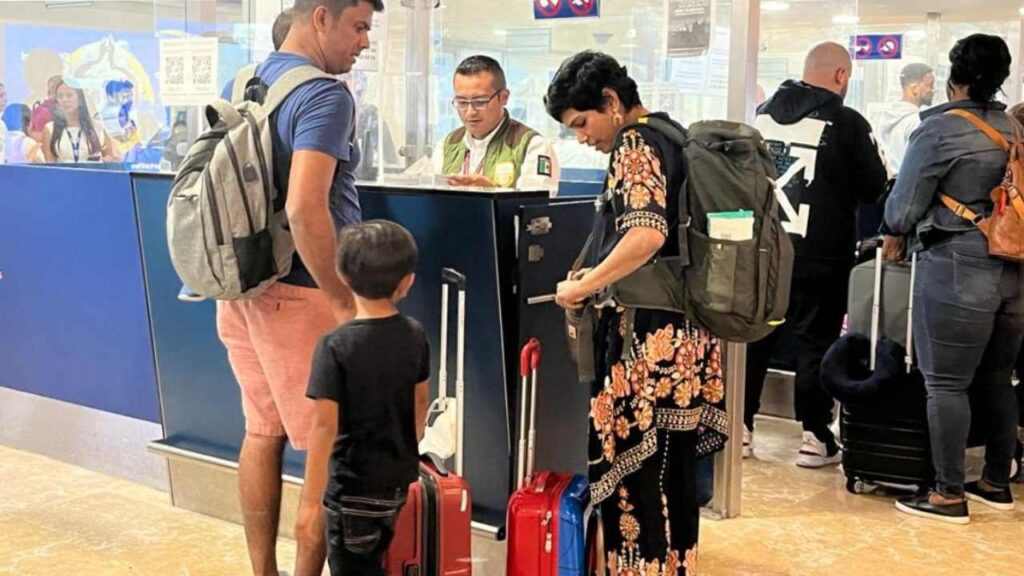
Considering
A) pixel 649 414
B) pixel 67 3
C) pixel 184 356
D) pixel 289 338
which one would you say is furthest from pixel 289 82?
pixel 67 3

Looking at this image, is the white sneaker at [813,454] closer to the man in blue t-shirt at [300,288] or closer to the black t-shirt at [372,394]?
the man in blue t-shirt at [300,288]

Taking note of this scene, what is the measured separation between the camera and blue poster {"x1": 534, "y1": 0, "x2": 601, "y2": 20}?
4.30 m

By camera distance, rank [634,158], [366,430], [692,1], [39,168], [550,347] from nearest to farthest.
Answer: [366,430] < [634,158] < [550,347] < [692,1] < [39,168]

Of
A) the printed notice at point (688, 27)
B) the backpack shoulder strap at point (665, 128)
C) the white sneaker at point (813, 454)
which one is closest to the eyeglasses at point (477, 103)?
the printed notice at point (688, 27)

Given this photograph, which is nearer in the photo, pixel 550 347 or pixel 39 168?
pixel 550 347

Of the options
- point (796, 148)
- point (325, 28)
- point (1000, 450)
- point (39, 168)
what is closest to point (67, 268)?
point (39, 168)

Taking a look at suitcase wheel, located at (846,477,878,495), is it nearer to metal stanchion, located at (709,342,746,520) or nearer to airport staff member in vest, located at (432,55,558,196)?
metal stanchion, located at (709,342,746,520)

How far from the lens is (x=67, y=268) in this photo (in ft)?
13.1

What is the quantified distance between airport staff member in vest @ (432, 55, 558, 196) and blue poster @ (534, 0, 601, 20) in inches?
30.1

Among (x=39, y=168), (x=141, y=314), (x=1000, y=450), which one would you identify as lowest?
(x=1000, y=450)

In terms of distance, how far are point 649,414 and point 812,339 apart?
2.04 metres

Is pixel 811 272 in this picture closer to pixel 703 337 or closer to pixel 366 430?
Result: pixel 703 337

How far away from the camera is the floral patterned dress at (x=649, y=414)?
2.52m

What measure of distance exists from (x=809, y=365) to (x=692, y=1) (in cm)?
155
